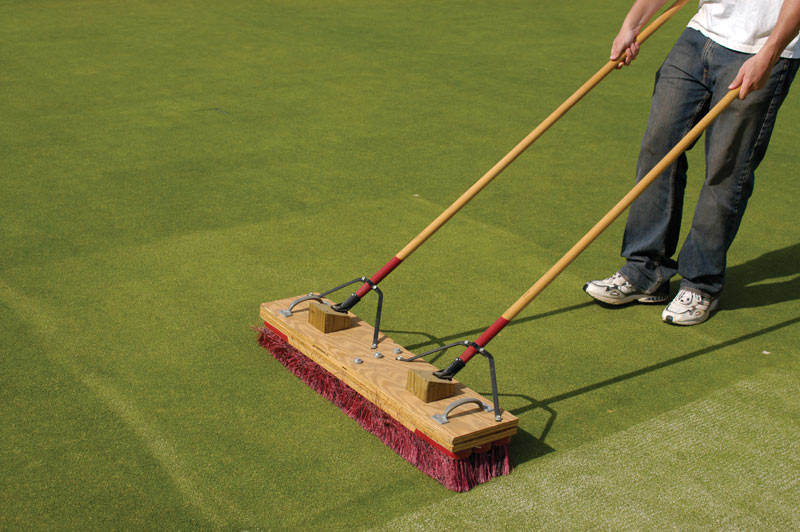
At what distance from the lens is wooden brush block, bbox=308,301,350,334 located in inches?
102

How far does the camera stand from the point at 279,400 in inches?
98.7

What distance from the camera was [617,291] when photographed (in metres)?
3.19

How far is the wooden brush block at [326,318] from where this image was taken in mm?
2592

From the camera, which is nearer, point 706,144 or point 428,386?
point 428,386

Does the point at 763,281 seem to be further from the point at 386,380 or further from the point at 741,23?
the point at 386,380

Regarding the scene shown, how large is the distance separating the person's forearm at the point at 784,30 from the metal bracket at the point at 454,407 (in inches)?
51.0

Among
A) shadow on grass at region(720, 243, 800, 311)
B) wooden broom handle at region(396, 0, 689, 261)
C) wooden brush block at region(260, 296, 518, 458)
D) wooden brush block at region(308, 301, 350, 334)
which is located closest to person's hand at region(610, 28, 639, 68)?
wooden broom handle at region(396, 0, 689, 261)

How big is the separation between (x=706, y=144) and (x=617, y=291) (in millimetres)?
591

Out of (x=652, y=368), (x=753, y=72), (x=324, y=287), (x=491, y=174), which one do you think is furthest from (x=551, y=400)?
(x=753, y=72)

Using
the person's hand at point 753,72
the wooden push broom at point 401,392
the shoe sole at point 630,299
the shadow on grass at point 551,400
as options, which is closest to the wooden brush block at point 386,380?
the wooden push broom at point 401,392

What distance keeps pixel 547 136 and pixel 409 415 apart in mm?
3195

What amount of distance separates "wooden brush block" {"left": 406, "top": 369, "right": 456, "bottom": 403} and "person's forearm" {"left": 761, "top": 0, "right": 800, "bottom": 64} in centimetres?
132

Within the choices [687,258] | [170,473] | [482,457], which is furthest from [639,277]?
[170,473]

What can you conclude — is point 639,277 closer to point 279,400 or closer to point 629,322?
point 629,322
